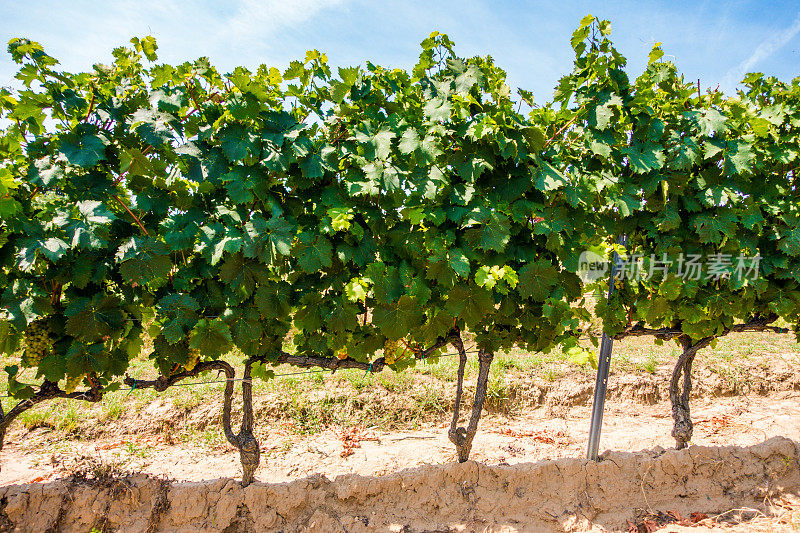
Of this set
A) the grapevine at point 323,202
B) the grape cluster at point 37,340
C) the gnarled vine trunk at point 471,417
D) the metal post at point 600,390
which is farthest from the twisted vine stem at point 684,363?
the grape cluster at point 37,340

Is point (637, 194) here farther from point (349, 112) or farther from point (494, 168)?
point (349, 112)

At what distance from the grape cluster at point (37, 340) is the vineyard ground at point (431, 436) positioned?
1051 millimetres

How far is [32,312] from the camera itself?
8.24 ft

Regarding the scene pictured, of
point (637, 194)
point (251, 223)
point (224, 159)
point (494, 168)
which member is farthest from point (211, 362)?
point (637, 194)

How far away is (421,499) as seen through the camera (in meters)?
3.30

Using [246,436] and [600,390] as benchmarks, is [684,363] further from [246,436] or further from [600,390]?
[246,436]

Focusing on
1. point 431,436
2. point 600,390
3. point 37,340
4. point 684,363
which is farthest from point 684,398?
point 37,340

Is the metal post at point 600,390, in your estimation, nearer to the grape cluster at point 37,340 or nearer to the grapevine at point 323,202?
the grapevine at point 323,202

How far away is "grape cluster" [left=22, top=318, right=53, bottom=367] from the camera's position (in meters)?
2.69

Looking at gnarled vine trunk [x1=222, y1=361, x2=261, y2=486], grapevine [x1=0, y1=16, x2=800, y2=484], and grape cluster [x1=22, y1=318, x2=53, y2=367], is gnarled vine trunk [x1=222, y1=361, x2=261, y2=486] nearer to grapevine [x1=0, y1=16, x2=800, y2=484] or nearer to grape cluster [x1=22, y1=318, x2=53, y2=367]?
grapevine [x1=0, y1=16, x2=800, y2=484]

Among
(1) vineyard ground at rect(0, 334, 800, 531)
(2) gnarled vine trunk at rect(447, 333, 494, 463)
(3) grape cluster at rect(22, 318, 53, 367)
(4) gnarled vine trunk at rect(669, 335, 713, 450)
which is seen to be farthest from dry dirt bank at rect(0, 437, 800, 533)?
(3) grape cluster at rect(22, 318, 53, 367)

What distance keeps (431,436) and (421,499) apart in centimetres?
117

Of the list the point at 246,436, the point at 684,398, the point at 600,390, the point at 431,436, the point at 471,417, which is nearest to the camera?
the point at 246,436

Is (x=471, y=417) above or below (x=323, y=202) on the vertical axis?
below
